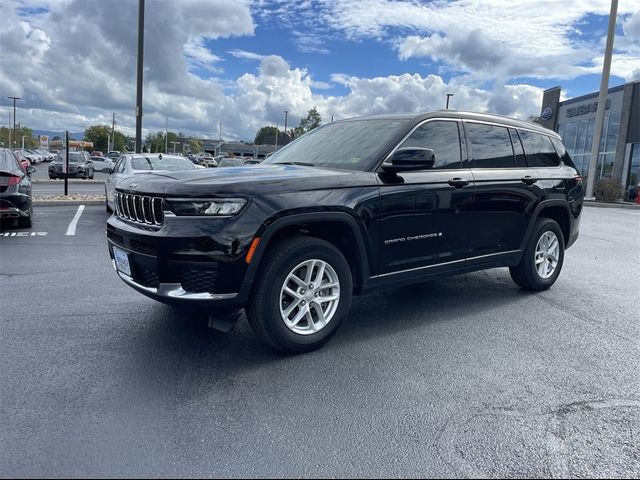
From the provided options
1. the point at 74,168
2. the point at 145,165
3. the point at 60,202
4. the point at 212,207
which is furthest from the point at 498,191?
the point at 74,168

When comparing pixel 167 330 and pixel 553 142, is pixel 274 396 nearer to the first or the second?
pixel 167 330

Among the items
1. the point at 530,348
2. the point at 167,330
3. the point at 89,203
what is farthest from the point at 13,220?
the point at 530,348

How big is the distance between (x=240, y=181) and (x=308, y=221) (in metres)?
0.56

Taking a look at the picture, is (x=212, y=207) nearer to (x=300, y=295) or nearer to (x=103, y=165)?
(x=300, y=295)

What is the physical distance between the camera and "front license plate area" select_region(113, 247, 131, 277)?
391 centimetres

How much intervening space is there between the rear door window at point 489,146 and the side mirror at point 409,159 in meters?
0.96

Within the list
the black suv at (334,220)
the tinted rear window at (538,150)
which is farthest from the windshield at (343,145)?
the tinted rear window at (538,150)

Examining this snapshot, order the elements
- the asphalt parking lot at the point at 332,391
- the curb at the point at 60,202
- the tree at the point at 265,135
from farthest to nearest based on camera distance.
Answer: the tree at the point at 265,135 → the curb at the point at 60,202 → the asphalt parking lot at the point at 332,391

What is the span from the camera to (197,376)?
3.49 meters

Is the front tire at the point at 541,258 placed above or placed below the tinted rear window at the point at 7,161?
below

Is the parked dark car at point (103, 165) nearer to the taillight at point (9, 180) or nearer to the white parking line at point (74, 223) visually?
the white parking line at point (74, 223)

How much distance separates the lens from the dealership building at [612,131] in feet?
101

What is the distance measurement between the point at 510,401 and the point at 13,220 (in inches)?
405

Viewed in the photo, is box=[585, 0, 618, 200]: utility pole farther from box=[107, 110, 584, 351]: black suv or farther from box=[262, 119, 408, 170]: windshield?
box=[262, 119, 408, 170]: windshield
